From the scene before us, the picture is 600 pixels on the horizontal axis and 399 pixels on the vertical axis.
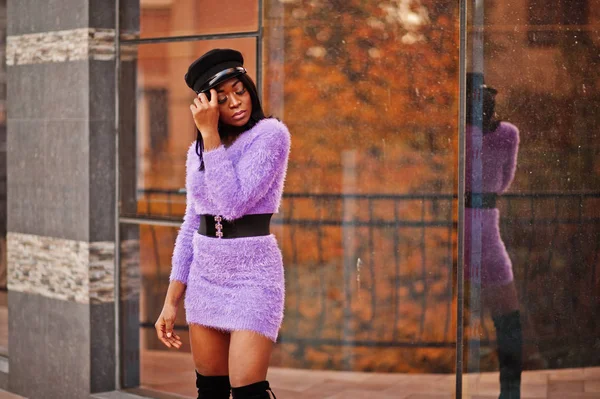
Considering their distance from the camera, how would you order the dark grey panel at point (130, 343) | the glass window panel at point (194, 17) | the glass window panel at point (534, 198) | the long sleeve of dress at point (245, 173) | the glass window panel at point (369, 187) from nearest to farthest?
the long sleeve of dress at point (245, 173) < the glass window panel at point (534, 198) < the glass window panel at point (194, 17) < the glass window panel at point (369, 187) < the dark grey panel at point (130, 343)

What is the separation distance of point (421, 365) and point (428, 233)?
902 millimetres

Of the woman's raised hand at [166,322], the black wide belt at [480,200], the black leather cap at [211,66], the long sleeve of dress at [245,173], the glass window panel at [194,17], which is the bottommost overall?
the woman's raised hand at [166,322]

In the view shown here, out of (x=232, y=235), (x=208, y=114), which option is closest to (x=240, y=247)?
(x=232, y=235)

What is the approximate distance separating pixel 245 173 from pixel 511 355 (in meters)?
1.76

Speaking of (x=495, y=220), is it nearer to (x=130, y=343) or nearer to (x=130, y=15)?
(x=130, y=343)

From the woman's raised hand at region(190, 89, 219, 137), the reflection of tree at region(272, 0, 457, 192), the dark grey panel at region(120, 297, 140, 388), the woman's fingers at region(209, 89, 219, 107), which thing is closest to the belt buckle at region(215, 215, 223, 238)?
the woman's raised hand at region(190, 89, 219, 137)

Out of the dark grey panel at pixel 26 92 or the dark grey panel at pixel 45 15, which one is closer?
the dark grey panel at pixel 45 15

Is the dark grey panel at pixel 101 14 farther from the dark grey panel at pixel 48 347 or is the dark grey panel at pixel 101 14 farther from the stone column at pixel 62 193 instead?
the dark grey panel at pixel 48 347

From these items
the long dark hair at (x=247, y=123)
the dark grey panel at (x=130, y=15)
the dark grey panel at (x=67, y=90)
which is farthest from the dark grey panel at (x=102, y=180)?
the long dark hair at (x=247, y=123)

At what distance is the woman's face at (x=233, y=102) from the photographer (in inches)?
158

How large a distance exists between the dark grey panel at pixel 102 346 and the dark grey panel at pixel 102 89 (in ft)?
3.87

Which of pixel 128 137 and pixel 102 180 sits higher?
pixel 128 137

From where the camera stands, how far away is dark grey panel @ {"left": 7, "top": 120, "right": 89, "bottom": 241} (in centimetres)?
646

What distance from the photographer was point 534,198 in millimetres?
4891
